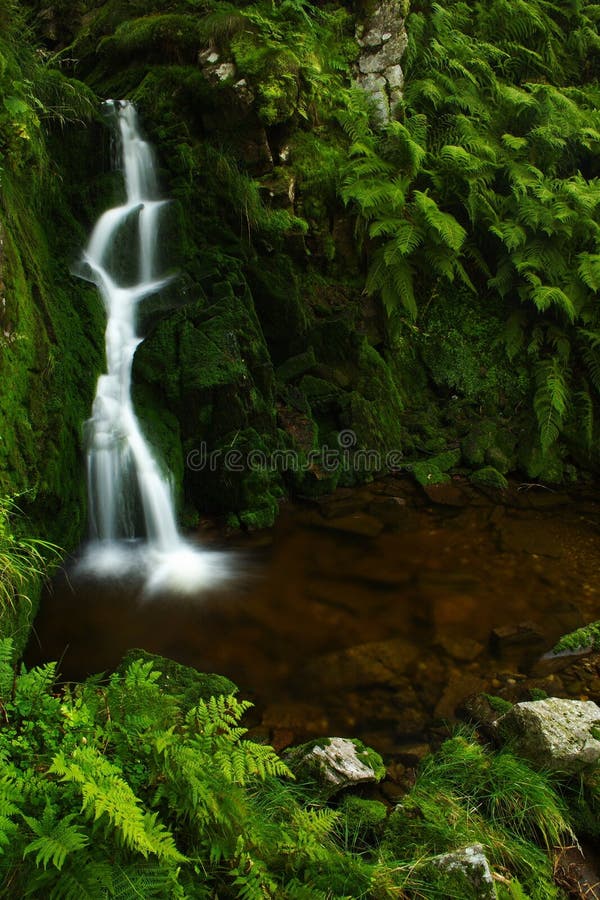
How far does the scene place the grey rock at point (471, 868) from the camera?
1.81 metres

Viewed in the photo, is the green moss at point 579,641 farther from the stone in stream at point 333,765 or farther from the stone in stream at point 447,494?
the stone in stream at point 447,494

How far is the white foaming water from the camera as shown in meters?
4.96

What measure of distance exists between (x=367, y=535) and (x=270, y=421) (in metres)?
1.65

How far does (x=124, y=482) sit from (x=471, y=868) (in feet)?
13.9

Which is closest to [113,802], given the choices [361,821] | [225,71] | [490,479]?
[361,821]

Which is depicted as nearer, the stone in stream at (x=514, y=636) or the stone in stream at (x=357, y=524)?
the stone in stream at (x=514, y=636)

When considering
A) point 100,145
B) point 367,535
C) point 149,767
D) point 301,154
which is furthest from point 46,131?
point 149,767

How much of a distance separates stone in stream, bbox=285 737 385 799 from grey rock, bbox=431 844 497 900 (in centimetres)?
70

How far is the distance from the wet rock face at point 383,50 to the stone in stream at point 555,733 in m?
8.50

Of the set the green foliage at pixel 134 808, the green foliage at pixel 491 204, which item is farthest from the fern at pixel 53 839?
the green foliage at pixel 491 204

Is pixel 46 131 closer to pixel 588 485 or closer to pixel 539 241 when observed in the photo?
pixel 539 241

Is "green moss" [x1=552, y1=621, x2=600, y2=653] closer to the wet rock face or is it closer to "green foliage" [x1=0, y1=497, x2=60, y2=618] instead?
"green foliage" [x1=0, y1=497, x2=60, y2=618]

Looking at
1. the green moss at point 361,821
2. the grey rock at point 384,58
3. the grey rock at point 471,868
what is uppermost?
the grey rock at point 384,58

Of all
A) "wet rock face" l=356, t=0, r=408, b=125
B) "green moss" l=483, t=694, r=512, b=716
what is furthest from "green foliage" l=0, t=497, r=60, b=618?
"wet rock face" l=356, t=0, r=408, b=125
